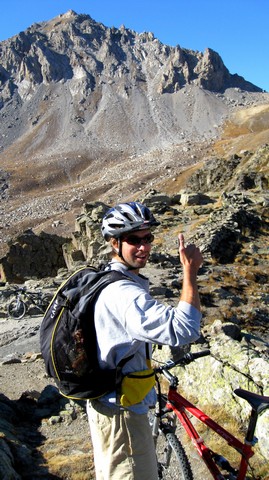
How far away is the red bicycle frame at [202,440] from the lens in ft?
15.2

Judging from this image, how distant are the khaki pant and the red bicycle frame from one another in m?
1.43

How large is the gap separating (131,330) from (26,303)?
16.3m

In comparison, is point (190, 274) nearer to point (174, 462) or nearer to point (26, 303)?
point (174, 462)

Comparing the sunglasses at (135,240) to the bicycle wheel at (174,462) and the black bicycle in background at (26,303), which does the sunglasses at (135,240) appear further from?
the black bicycle in background at (26,303)

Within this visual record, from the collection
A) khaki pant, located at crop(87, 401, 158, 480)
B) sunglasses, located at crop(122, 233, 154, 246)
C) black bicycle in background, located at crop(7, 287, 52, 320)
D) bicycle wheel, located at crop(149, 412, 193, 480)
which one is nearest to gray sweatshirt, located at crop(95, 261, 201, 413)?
khaki pant, located at crop(87, 401, 158, 480)

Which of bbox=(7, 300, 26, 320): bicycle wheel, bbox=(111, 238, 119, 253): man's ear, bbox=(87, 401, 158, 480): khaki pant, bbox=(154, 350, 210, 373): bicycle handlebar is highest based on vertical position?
bbox=(111, 238, 119, 253): man's ear

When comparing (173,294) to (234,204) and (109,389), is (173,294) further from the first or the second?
(234,204)

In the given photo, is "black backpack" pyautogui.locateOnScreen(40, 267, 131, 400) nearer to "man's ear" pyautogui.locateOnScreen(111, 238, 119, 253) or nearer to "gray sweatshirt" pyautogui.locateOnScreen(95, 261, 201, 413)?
"gray sweatshirt" pyautogui.locateOnScreen(95, 261, 201, 413)

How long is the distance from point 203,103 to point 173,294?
15782cm

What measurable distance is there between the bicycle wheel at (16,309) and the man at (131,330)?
15.0 meters

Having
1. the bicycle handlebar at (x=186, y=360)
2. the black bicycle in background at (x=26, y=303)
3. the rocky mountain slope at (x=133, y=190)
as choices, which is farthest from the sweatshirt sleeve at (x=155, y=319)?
the black bicycle in background at (x=26, y=303)

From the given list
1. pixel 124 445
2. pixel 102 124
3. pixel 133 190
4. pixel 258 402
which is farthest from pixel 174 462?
pixel 102 124

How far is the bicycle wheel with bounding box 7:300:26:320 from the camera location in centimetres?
1816

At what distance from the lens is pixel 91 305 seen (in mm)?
3422
